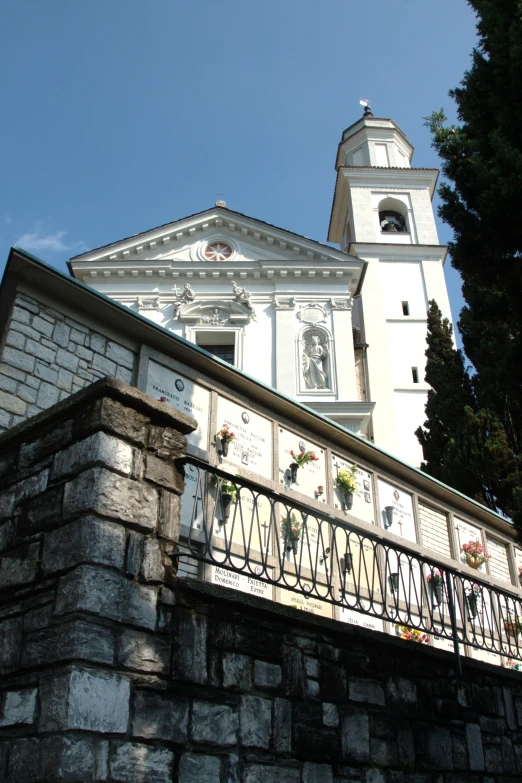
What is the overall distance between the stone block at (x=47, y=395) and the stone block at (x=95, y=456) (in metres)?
5.13

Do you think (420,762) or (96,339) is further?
(96,339)

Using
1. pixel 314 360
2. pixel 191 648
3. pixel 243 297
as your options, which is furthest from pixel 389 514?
pixel 243 297

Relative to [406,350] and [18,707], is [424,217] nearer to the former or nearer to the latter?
[406,350]

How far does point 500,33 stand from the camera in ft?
31.2

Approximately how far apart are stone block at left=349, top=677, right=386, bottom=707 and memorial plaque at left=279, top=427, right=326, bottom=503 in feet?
19.1

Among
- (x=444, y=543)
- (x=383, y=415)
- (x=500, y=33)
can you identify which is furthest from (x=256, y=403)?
(x=383, y=415)

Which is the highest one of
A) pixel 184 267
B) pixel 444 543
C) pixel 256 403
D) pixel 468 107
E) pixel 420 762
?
pixel 184 267

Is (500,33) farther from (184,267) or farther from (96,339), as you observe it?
(184,267)

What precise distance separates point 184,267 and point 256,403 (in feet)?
40.9

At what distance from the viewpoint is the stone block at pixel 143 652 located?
14.7ft

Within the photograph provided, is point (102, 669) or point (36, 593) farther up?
point (36, 593)

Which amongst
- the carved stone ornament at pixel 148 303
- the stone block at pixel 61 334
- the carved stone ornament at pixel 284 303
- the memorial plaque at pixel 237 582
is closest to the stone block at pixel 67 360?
the stone block at pixel 61 334

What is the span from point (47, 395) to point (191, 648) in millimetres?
5950

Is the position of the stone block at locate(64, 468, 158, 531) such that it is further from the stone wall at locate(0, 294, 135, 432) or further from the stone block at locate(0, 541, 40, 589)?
the stone wall at locate(0, 294, 135, 432)
